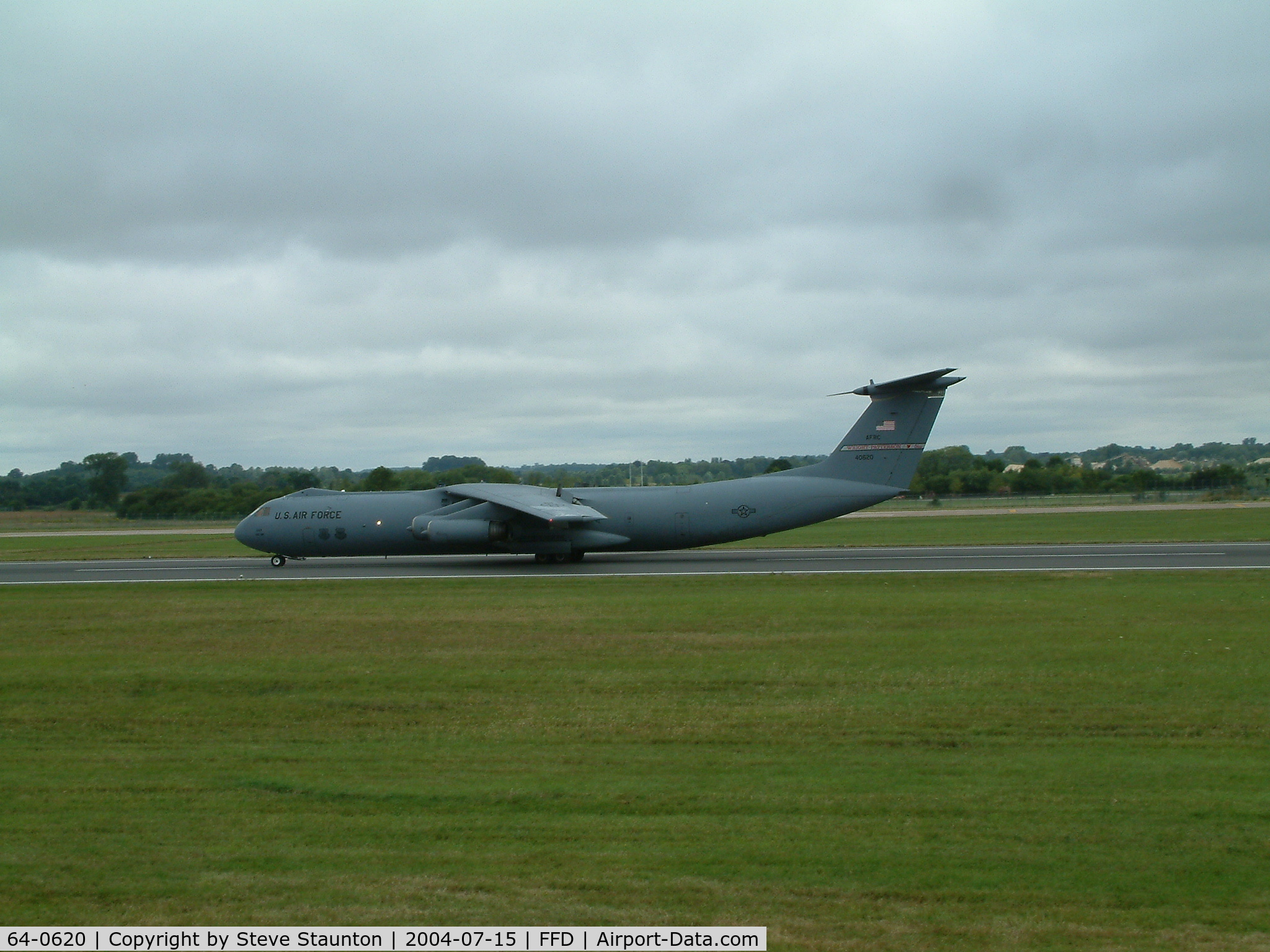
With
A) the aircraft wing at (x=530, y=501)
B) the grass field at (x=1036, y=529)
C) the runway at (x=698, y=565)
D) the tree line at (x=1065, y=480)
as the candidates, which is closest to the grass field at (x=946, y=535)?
the grass field at (x=1036, y=529)

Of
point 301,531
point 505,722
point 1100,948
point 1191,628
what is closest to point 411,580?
point 301,531

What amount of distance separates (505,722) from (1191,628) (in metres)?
12.3

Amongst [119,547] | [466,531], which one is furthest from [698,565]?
[119,547]

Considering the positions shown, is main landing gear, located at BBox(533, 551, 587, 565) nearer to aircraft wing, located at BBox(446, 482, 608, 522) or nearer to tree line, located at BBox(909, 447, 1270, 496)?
aircraft wing, located at BBox(446, 482, 608, 522)

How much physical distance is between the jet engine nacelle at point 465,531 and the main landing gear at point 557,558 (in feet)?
5.67

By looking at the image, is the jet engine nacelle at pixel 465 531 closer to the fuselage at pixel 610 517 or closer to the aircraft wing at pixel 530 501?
the fuselage at pixel 610 517

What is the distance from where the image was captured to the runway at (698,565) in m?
27.0

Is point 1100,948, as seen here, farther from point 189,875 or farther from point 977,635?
point 977,635

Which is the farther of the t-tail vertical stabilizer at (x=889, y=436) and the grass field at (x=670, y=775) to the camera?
the t-tail vertical stabilizer at (x=889, y=436)

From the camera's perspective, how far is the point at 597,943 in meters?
5.78

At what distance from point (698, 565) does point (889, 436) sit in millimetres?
7173

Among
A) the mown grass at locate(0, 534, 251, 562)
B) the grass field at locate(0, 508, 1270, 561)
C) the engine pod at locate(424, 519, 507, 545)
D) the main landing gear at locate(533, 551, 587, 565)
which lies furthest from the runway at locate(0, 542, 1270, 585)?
the mown grass at locate(0, 534, 251, 562)

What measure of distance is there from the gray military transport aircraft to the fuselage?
4 centimetres

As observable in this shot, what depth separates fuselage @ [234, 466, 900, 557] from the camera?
2941 cm
